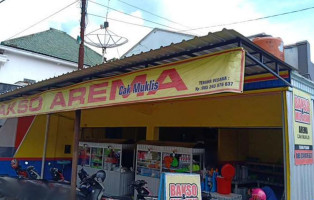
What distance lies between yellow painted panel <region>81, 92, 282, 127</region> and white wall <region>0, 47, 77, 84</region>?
10.3 metres

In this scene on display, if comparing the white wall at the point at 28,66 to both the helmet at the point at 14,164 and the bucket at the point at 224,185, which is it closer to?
the helmet at the point at 14,164

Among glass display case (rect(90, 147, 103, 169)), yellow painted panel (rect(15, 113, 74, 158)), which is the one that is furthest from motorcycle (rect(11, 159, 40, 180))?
glass display case (rect(90, 147, 103, 169))

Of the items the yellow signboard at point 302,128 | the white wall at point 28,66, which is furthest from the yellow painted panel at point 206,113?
the white wall at point 28,66

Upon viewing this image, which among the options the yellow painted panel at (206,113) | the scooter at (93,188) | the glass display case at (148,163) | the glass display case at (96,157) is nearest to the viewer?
the yellow painted panel at (206,113)

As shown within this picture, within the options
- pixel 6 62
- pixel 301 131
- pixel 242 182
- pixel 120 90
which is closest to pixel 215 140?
pixel 242 182

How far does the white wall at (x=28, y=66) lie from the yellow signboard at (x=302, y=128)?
1674cm

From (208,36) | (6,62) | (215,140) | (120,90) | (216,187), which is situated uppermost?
(6,62)

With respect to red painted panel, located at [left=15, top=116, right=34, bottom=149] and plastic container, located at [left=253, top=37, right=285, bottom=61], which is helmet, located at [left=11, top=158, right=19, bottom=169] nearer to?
red painted panel, located at [left=15, top=116, right=34, bottom=149]

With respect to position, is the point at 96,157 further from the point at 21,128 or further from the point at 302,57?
the point at 302,57

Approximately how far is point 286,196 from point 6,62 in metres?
17.4

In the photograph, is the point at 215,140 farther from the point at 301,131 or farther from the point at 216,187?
the point at 301,131

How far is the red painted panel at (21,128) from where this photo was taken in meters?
11.5

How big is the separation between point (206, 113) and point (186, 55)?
310 cm

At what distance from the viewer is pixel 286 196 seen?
5129 mm
